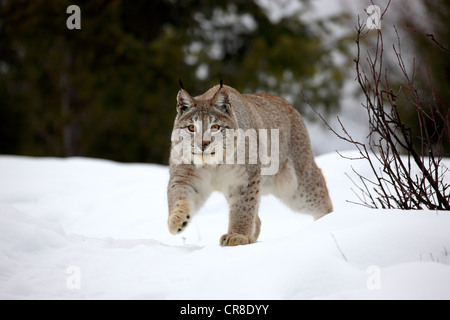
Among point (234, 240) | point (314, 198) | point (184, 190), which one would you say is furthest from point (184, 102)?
point (314, 198)

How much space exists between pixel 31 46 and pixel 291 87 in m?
7.65

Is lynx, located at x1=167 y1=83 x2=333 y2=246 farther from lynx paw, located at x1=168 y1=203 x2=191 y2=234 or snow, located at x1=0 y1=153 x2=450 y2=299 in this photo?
snow, located at x1=0 y1=153 x2=450 y2=299

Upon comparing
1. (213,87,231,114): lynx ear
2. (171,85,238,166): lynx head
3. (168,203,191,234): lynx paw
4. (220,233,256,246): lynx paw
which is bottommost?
(220,233,256,246): lynx paw

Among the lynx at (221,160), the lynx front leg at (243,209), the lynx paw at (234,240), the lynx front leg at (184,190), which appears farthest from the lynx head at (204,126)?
the lynx paw at (234,240)

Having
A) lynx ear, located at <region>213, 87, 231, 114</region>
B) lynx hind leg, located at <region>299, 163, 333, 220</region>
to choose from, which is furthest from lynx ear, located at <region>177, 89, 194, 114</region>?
lynx hind leg, located at <region>299, 163, 333, 220</region>

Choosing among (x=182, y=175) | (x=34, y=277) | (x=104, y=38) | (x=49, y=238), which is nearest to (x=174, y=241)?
(x=182, y=175)

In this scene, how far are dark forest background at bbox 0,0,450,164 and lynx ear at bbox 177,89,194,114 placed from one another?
6994mm

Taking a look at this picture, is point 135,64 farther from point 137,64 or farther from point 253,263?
point 253,263

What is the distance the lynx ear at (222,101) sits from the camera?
4.41 meters

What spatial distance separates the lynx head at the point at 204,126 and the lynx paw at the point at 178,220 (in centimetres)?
51

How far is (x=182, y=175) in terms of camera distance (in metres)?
4.42

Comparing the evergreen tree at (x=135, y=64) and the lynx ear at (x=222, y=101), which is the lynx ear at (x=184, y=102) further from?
the evergreen tree at (x=135, y=64)

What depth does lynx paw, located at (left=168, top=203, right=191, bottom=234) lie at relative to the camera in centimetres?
385

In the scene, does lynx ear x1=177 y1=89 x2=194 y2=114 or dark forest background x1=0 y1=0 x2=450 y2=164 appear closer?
lynx ear x1=177 y1=89 x2=194 y2=114
